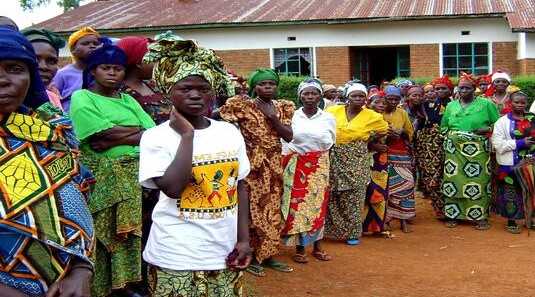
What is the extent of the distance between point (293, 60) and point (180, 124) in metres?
17.0

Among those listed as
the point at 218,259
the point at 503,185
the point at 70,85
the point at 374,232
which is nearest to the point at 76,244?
the point at 218,259

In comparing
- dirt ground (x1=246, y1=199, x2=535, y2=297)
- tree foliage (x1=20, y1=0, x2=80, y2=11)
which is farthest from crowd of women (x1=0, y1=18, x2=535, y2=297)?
tree foliage (x1=20, y1=0, x2=80, y2=11)

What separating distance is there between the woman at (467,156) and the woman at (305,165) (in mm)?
1986

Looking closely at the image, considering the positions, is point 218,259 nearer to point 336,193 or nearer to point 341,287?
point 341,287

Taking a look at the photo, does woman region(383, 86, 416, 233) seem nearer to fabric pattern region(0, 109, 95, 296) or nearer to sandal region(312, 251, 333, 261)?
sandal region(312, 251, 333, 261)

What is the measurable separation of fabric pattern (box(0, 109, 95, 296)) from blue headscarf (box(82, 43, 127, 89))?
1.96 meters

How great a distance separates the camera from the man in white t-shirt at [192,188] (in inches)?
98.7

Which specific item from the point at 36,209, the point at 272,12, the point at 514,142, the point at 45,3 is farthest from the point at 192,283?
the point at 45,3

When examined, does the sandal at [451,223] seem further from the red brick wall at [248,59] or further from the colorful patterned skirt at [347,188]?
the red brick wall at [248,59]

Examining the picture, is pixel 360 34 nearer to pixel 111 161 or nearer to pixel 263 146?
pixel 263 146

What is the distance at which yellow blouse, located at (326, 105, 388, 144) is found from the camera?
20.6 feet

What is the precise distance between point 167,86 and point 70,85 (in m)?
1.88

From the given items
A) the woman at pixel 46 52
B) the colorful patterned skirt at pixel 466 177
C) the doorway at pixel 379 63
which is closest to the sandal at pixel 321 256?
the colorful patterned skirt at pixel 466 177

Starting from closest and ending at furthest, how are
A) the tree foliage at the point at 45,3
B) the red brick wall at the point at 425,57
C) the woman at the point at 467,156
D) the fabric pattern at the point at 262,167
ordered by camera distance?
the fabric pattern at the point at 262,167 < the woman at the point at 467,156 < the red brick wall at the point at 425,57 < the tree foliage at the point at 45,3
